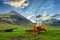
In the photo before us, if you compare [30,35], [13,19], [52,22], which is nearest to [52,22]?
[52,22]

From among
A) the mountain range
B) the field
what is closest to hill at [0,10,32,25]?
the field

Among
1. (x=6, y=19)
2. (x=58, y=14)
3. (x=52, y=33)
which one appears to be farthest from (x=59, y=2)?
(x=6, y=19)

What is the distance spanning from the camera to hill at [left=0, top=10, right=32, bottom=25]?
9.95 meters

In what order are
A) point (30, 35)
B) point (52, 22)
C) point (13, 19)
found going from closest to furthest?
1. point (30, 35)
2. point (52, 22)
3. point (13, 19)

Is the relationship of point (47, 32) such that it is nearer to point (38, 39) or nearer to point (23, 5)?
point (38, 39)

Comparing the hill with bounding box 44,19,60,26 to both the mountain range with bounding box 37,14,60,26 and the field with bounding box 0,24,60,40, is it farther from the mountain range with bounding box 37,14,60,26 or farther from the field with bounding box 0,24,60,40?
the field with bounding box 0,24,60,40

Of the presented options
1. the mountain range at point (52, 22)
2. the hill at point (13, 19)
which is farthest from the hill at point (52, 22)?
the hill at point (13, 19)

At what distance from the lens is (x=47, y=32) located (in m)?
9.63

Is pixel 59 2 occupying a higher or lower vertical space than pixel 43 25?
higher

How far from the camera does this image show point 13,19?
32.9ft

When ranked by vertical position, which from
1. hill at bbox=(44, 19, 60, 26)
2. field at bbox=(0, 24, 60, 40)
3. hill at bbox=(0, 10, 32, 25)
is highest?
hill at bbox=(0, 10, 32, 25)

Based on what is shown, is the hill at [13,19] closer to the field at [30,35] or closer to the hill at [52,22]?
the field at [30,35]

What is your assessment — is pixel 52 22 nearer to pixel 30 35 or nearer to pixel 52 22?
pixel 52 22

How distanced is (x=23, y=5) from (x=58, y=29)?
1.62m
